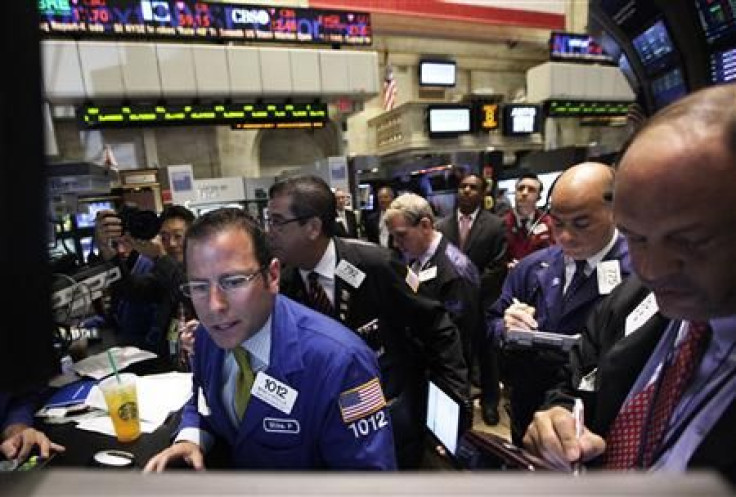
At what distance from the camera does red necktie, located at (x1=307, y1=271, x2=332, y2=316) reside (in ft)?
5.98

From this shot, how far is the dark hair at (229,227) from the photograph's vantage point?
1132 mm

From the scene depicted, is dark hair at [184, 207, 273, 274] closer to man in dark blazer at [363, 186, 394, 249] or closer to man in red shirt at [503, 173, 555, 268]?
man in red shirt at [503, 173, 555, 268]

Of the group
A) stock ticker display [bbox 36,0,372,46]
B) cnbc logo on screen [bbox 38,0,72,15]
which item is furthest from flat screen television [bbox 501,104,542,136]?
cnbc logo on screen [bbox 38,0,72,15]

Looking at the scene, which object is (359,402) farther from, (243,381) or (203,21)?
(203,21)

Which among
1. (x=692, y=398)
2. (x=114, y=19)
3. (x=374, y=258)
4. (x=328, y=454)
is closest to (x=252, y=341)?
(x=328, y=454)

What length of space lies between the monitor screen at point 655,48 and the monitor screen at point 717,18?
0.20 meters

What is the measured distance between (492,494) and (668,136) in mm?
627

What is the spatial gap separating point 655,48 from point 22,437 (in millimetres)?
3067

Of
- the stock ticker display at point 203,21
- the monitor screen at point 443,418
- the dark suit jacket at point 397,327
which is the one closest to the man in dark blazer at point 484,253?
the dark suit jacket at point 397,327

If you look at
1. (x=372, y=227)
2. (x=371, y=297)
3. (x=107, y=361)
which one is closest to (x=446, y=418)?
(x=371, y=297)

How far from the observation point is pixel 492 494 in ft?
0.88

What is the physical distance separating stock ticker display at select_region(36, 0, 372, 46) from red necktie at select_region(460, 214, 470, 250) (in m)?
5.50

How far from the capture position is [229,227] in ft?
3.74

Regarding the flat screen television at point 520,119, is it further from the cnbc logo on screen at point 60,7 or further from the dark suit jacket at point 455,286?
the cnbc logo on screen at point 60,7
